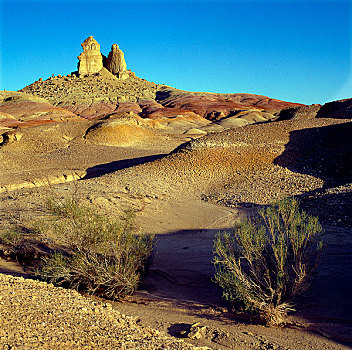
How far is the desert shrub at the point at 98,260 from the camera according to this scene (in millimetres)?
5871

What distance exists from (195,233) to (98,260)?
366cm

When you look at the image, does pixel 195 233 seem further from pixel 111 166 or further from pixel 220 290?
pixel 111 166

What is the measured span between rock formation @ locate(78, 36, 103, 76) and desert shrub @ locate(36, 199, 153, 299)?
3293 inches

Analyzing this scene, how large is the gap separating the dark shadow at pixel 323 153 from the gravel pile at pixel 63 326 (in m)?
11.4

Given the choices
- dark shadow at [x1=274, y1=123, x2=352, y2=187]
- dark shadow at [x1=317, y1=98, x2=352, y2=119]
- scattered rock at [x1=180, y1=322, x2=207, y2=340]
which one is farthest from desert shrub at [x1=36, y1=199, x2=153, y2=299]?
dark shadow at [x1=317, y1=98, x2=352, y2=119]

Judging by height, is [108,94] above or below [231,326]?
above

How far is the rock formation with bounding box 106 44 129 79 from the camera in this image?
85.2m

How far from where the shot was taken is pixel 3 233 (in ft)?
26.7

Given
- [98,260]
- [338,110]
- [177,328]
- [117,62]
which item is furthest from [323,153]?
[117,62]

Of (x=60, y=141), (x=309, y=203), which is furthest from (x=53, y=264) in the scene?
(x=60, y=141)

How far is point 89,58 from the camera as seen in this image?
83.9m

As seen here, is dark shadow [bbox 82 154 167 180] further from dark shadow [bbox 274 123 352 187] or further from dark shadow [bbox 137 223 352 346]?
dark shadow [bbox 137 223 352 346]

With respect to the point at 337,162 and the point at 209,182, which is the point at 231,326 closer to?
the point at 209,182

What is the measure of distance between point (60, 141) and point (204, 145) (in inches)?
595
